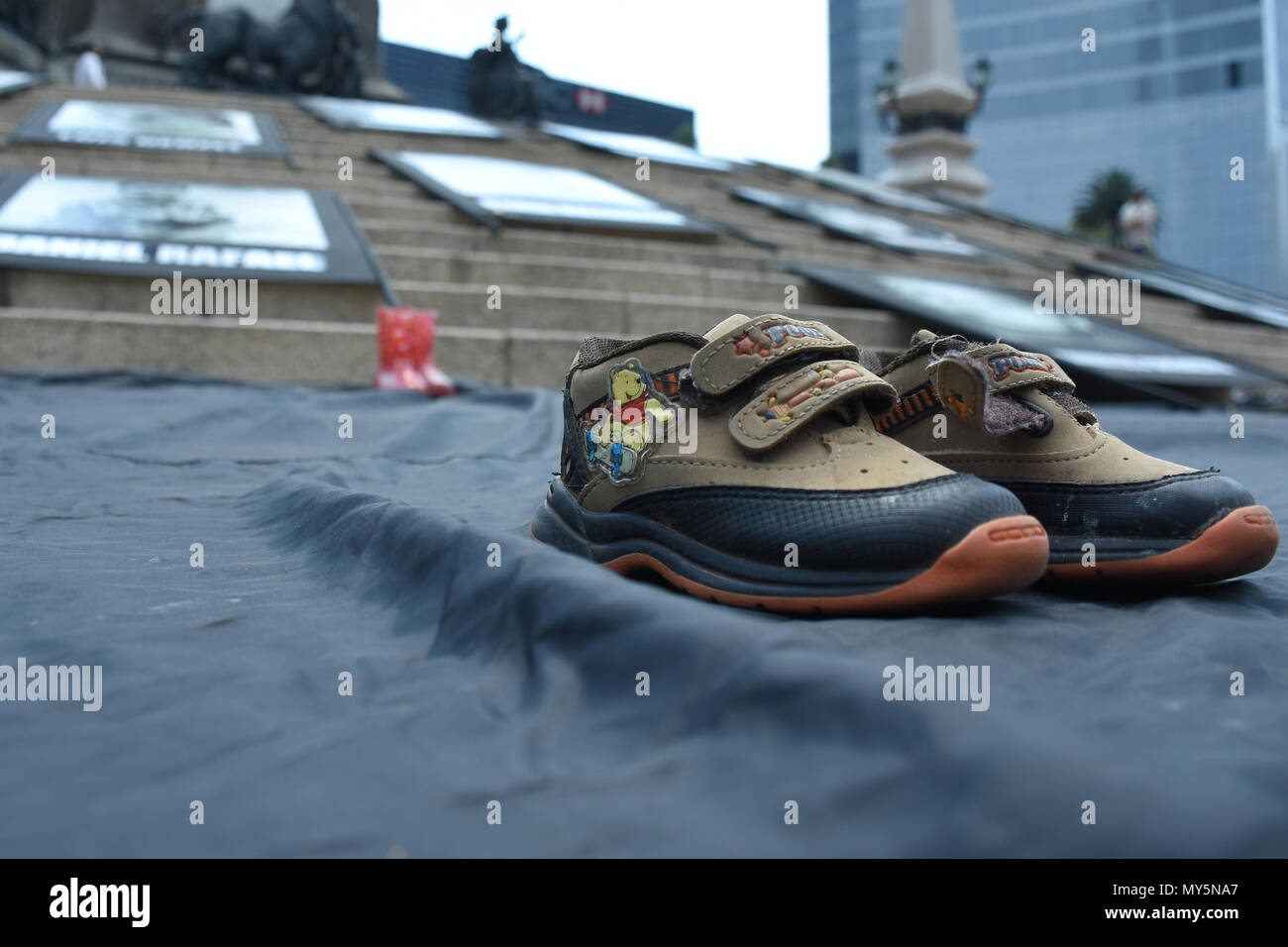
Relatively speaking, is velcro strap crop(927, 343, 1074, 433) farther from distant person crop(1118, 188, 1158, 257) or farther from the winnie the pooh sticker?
distant person crop(1118, 188, 1158, 257)

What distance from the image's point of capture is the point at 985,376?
140 centimetres

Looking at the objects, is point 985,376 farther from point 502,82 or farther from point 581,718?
point 502,82

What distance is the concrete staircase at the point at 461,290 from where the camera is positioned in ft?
15.6

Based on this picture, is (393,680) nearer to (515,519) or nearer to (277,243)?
(515,519)

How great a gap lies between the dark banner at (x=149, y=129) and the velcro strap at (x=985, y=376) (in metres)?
7.91

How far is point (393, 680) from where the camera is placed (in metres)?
1.14

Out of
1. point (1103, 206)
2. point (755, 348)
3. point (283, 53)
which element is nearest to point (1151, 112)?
point (1103, 206)

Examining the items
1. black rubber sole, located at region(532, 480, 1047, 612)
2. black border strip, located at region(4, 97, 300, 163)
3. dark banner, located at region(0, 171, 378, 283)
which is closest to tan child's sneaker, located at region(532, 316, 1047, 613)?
black rubber sole, located at region(532, 480, 1047, 612)

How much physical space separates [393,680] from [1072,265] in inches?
401

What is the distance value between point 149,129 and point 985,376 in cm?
925

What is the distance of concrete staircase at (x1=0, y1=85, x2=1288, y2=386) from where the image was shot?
4.77 m

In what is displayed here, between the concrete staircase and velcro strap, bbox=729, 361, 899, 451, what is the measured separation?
3911 millimetres
